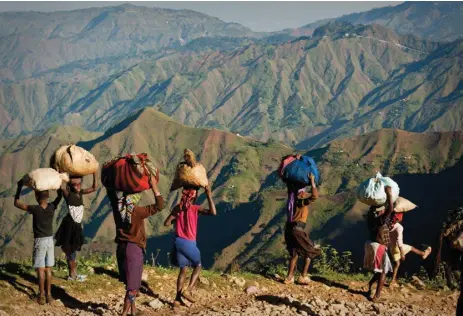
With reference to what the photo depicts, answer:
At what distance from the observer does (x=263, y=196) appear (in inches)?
3666

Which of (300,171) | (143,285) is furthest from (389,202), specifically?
(143,285)

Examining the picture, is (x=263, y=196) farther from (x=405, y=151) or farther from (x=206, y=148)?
(x=206, y=148)

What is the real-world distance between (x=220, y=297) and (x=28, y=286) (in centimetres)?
328

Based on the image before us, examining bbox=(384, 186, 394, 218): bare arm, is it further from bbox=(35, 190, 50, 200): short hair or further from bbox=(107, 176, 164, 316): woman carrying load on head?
bbox=(35, 190, 50, 200): short hair

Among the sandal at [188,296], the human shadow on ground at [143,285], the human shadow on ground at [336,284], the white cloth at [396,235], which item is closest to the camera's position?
the sandal at [188,296]

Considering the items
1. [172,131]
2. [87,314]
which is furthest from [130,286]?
[172,131]

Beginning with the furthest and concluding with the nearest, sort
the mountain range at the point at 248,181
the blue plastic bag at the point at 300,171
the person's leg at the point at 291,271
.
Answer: the mountain range at the point at 248,181, the person's leg at the point at 291,271, the blue plastic bag at the point at 300,171

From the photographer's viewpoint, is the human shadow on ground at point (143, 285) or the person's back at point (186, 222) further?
the human shadow on ground at point (143, 285)

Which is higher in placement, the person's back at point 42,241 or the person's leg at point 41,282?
the person's back at point 42,241

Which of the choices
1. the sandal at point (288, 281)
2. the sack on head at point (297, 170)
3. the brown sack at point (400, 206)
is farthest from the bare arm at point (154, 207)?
the brown sack at point (400, 206)

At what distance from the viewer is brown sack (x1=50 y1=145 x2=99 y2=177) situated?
819cm

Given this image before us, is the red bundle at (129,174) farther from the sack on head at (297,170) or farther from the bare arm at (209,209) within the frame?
the sack on head at (297,170)

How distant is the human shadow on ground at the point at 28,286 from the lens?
8.39m

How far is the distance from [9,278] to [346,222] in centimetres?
6518
